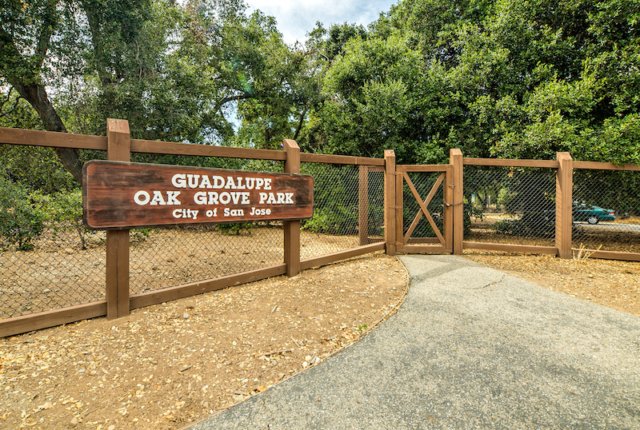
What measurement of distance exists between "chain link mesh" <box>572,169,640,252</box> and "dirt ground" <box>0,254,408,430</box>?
6106 millimetres

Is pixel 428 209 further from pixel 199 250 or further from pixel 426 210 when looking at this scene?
pixel 199 250

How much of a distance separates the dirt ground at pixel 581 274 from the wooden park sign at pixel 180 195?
4148 mm

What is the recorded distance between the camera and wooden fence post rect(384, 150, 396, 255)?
5.97 m

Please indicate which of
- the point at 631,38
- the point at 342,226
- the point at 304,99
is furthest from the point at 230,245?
the point at 631,38

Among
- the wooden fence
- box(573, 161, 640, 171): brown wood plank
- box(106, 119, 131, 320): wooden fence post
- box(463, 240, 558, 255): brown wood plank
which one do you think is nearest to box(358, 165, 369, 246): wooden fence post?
the wooden fence

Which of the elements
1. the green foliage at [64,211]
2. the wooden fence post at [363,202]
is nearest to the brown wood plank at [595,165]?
the wooden fence post at [363,202]

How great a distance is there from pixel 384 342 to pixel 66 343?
293cm

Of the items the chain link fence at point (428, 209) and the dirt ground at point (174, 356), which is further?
the chain link fence at point (428, 209)

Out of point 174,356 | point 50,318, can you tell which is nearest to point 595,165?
point 174,356

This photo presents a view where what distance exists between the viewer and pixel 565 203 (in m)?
6.17

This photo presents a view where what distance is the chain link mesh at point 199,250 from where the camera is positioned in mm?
4695

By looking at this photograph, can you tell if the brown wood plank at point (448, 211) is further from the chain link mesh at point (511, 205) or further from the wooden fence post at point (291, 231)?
the wooden fence post at point (291, 231)

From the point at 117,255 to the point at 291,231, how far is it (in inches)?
88.8

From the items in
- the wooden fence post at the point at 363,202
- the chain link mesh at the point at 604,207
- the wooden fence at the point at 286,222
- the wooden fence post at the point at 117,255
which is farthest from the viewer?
the chain link mesh at the point at 604,207
